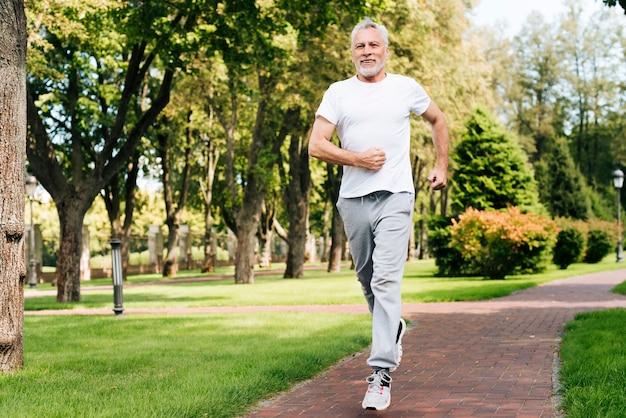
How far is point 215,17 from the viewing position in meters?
17.7

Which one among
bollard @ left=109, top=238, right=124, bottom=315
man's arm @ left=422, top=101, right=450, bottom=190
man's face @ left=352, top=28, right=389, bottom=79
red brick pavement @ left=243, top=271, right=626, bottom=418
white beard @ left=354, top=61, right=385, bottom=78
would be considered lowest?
red brick pavement @ left=243, top=271, right=626, bottom=418

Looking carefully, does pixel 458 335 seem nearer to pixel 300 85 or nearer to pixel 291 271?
pixel 300 85

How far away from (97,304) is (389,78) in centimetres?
1434

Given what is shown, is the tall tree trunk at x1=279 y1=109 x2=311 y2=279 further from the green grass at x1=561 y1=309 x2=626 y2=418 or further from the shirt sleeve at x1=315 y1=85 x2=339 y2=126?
the shirt sleeve at x1=315 y1=85 x2=339 y2=126

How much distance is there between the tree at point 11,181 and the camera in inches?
276

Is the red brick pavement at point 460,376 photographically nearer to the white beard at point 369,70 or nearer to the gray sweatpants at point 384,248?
the gray sweatpants at point 384,248

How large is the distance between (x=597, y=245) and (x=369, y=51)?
3459 centimetres

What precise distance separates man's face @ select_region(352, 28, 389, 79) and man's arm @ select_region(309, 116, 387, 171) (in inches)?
16.9

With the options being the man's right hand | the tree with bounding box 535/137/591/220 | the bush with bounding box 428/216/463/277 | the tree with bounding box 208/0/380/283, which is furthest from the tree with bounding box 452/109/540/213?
the man's right hand

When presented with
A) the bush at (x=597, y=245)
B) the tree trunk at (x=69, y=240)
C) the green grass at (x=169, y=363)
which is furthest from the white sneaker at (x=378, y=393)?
the bush at (x=597, y=245)

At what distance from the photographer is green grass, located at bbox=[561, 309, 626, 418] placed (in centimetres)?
505

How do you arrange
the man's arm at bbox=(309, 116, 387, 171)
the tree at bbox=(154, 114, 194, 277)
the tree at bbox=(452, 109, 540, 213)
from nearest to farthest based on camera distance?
the man's arm at bbox=(309, 116, 387, 171), the tree at bbox=(452, 109, 540, 213), the tree at bbox=(154, 114, 194, 277)

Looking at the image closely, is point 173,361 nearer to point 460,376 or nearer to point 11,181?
point 11,181

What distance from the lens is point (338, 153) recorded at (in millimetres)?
5348
